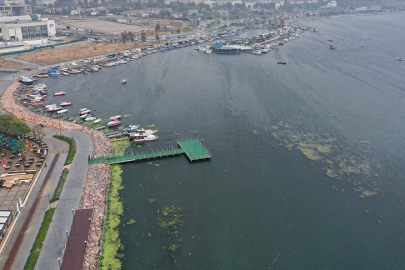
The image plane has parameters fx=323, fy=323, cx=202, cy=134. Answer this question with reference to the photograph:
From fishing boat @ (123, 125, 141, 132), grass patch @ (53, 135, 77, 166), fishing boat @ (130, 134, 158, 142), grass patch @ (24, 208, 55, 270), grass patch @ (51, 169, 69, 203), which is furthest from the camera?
fishing boat @ (123, 125, 141, 132)

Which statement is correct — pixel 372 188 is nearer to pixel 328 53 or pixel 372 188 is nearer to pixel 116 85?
pixel 116 85

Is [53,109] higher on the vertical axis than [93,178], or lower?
higher

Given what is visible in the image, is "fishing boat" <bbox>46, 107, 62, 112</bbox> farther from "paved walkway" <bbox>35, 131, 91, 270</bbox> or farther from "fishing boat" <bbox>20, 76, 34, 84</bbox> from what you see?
"fishing boat" <bbox>20, 76, 34, 84</bbox>

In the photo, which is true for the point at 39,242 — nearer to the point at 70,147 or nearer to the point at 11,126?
the point at 70,147

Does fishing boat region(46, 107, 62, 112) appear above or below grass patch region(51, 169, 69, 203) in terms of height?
above

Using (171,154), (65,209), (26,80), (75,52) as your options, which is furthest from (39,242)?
(75,52)

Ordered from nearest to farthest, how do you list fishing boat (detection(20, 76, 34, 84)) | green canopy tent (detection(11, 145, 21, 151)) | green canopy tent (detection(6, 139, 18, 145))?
green canopy tent (detection(11, 145, 21, 151))
green canopy tent (detection(6, 139, 18, 145))
fishing boat (detection(20, 76, 34, 84))

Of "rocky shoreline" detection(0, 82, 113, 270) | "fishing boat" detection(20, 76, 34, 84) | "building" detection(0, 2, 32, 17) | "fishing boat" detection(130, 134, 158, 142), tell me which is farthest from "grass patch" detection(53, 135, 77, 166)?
"building" detection(0, 2, 32, 17)
